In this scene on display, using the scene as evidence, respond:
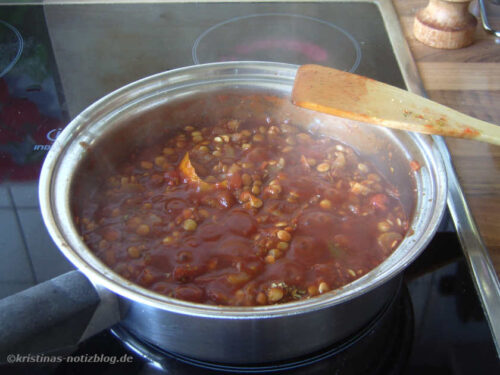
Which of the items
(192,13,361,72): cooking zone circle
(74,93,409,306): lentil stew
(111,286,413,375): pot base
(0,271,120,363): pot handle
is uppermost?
(192,13,361,72): cooking zone circle

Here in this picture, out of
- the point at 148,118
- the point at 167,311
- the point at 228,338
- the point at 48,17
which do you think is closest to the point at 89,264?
the point at 167,311

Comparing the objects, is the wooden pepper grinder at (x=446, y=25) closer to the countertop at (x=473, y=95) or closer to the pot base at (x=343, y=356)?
the countertop at (x=473, y=95)

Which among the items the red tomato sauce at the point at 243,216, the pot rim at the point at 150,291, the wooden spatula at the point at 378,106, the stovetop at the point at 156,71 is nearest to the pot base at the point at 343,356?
the stovetop at the point at 156,71

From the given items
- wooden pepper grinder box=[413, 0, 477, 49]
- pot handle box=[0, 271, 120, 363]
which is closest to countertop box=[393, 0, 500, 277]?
wooden pepper grinder box=[413, 0, 477, 49]

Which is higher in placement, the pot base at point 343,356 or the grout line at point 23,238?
the grout line at point 23,238

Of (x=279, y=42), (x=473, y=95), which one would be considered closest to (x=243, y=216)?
(x=279, y=42)

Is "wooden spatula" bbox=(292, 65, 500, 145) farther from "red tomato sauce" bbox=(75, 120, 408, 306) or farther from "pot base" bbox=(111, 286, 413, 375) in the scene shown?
"pot base" bbox=(111, 286, 413, 375)
